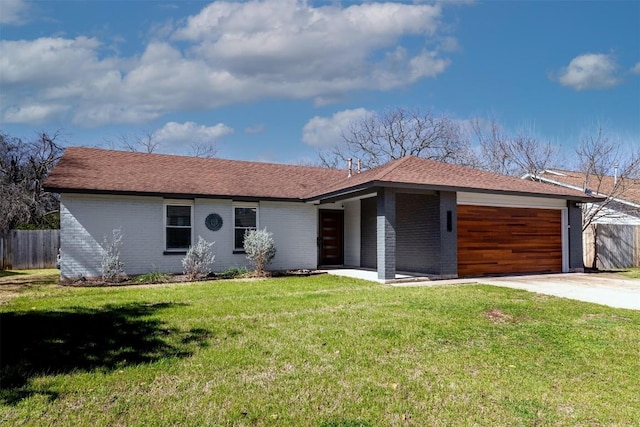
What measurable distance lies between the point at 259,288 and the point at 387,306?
3.65m

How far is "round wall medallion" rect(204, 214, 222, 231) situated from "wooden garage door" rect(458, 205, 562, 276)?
7.53 m

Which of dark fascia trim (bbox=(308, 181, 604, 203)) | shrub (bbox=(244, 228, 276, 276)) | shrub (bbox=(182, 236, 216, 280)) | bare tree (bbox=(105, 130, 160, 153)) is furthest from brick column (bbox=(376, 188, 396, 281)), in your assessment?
bare tree (bbox=(105, 130, 160, 153))

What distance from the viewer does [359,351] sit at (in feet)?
16.3

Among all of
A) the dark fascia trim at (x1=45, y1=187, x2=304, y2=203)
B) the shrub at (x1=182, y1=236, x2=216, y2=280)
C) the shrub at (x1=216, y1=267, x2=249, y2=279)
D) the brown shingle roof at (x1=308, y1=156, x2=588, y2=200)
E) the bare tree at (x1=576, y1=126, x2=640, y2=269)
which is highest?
the bare tree at (x1=576, y1=126, x2=640, y2=269)

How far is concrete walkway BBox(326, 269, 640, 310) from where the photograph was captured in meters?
8.75

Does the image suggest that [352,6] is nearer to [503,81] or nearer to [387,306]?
[387,306]

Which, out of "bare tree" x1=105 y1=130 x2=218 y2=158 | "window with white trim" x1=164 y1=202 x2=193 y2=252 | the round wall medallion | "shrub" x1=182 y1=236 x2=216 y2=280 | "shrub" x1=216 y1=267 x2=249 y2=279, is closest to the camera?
"shrub" x1=182 y1=236 x2=216 y2=280

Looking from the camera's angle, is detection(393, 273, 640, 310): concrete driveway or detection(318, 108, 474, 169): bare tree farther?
detection(318, 108, 474, 169): bare tree

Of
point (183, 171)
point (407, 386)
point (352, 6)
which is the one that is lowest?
point (407, 386)

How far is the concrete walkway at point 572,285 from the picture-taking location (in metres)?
8.75

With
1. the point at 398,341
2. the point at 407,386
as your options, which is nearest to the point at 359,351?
the point at 398,341

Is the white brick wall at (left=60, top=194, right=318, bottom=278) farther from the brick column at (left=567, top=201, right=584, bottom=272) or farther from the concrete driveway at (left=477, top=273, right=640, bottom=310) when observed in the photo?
the brick column at (left=567, top=201, right=584, bottom=272)

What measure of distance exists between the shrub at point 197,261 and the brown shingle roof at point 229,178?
A: 5.45 feet

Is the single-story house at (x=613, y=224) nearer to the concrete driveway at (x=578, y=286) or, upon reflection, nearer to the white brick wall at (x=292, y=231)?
the concrete driveway at (x=578, y=286)
